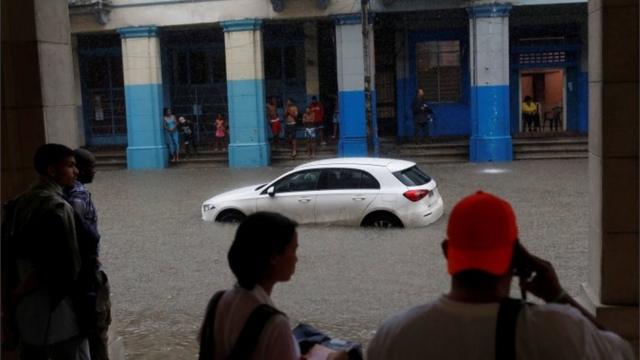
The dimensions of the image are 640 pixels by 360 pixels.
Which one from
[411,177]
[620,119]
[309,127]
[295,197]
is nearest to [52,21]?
[620,119]

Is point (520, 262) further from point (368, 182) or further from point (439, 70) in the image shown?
point (439, 70)

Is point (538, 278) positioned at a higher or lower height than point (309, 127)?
higher

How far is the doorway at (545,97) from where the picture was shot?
2631cm

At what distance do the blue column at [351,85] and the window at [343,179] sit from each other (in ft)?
35.8

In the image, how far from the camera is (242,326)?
9.41 ft

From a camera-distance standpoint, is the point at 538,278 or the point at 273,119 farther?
the point at 273,119

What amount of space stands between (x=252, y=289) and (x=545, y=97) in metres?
26.1

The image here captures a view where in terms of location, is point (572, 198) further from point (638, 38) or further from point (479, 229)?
point (479, 229)

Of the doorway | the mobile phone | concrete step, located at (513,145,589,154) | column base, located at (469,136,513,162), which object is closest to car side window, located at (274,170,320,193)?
the mobile phone

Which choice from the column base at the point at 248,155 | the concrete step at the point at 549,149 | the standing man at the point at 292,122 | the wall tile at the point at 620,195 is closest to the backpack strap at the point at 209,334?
the wall tile at the point at 620,195

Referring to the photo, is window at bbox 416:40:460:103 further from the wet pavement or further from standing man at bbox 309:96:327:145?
the wet pavement

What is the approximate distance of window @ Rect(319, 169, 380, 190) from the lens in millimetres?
13062

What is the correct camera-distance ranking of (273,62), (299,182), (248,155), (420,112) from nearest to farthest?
(299,182), (248,155), (420,112), (273,62)

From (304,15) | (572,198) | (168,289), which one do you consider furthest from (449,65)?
(168,289)
